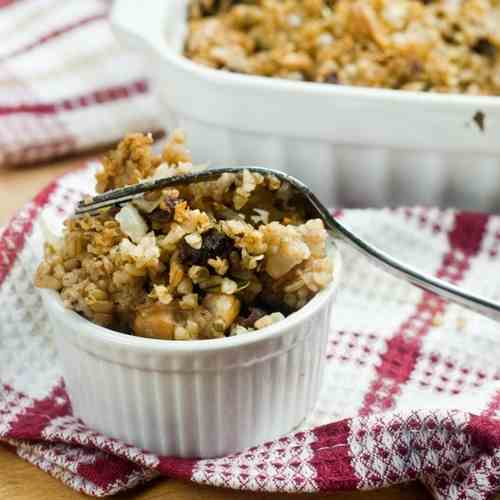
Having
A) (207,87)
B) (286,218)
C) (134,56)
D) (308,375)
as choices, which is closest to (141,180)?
(286,218)

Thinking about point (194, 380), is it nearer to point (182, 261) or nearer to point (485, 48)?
point (182, 261)

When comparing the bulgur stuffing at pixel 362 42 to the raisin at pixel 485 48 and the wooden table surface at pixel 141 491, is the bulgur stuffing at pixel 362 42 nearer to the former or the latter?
the raisin at pixel 485 48

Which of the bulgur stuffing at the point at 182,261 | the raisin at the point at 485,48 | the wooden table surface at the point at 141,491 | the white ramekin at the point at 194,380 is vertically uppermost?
the bulgur stuffing at the point at 182,261

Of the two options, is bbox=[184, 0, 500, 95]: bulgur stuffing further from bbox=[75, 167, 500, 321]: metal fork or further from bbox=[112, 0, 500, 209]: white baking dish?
bbox=[75, 167, 500, 321]: metal fork

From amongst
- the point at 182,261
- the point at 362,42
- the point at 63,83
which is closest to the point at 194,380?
the point at 182,261

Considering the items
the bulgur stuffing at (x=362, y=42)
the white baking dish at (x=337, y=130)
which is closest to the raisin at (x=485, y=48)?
the bulgur stuffing at (x=362, y=42)

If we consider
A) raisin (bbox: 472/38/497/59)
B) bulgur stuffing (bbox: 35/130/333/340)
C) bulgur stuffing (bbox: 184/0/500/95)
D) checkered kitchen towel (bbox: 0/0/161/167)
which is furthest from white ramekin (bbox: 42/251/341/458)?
checkered kitchen towel (bbox: 0/0/161/167)

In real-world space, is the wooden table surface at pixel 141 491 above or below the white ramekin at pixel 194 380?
below
